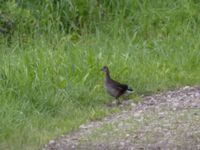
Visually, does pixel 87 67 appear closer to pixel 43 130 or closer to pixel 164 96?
pixel 164 96

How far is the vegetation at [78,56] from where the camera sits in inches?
325

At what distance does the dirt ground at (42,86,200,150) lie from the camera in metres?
7.29

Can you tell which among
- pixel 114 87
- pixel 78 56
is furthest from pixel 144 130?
pixel 78 56

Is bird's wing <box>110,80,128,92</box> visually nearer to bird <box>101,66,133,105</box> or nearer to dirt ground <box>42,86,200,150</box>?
bird <box>101,66,133,105</box>

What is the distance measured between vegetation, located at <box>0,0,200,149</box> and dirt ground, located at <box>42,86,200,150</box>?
25 centimetres

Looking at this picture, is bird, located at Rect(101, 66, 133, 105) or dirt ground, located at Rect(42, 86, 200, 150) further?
bird, located at Rect(101, 66, 133, 105)

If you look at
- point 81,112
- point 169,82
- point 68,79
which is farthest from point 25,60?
point 169,82

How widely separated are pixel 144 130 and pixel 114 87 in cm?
142

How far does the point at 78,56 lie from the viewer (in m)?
9.90

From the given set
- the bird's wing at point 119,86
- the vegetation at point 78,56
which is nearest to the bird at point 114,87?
the bird's wing at point 119,86

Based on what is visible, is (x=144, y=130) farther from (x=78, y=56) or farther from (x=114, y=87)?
(x=78, y=56)

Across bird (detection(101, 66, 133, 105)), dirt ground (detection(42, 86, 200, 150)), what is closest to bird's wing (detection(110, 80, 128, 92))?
bird (detection(101, 66, 133, 105))

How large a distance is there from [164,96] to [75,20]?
3.12 m

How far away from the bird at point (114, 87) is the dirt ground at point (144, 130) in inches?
7.8
